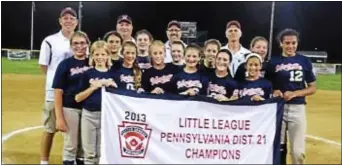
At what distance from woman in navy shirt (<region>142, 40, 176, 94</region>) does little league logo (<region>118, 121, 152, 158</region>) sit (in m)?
0.29

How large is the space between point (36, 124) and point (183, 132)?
2.36 m

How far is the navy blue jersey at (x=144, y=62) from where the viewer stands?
4.16m

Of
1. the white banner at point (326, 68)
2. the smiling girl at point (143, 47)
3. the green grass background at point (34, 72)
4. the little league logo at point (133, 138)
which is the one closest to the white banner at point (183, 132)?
the little league logo at point (133, 138)

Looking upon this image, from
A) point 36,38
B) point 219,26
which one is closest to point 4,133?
point 36,38

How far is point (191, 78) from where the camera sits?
3.93 metres

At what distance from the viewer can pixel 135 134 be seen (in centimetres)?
389

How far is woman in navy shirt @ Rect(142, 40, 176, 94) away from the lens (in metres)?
3.96

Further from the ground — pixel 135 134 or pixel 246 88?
pixel 246 88

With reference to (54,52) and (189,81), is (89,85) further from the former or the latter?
(189,81)

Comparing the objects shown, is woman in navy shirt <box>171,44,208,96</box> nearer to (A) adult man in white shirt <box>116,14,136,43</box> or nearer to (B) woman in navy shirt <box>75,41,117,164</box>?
(B) woman in navy shirt <box>75,41,117,164</box>

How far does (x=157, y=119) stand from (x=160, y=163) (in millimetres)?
312

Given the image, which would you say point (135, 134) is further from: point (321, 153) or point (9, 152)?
point (321, 153)

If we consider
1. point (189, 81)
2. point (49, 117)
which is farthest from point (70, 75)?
point (189, 81)

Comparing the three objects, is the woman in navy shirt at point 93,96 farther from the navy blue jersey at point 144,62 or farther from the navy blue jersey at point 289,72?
the navy blue jersey at point 289,72
